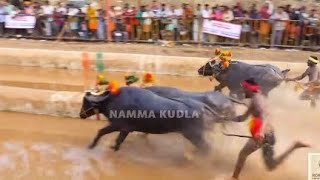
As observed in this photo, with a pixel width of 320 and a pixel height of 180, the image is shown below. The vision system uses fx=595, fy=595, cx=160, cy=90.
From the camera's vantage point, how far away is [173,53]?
18406 millimetres

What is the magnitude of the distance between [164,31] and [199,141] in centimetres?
976

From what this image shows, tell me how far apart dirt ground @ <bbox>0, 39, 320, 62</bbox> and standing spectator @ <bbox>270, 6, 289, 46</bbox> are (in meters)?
0.44

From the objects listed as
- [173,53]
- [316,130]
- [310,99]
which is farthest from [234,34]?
[316,130]

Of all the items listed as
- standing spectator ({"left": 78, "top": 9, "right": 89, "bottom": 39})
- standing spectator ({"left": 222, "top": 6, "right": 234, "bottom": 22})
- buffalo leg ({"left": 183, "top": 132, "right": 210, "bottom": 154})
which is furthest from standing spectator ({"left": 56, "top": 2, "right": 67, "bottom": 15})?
buffalo leg ({"left": 183, "top": 132, "right": 210, "bottom": 154})

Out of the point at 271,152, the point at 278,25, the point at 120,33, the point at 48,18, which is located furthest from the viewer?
the point at 48,18

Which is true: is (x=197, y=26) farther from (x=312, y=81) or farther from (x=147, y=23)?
(x=312, y=81)

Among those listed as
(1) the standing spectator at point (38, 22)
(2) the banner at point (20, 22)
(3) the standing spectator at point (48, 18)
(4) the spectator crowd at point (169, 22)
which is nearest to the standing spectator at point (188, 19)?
(4) the spectator crowd at point (169, 22)

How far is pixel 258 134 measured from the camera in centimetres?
880

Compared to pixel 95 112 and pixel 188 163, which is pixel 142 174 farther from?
pixel 95 112

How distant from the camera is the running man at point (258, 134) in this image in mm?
8836

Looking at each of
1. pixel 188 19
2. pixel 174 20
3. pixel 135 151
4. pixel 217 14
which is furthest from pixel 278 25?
pixel 135 151

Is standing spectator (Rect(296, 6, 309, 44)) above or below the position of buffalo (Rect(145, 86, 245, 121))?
below

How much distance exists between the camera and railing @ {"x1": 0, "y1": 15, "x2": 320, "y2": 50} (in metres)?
18.4

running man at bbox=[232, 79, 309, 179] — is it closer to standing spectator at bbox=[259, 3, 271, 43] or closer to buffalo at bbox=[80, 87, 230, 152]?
buffalo at bbox=[80, 87, 230, 152]
